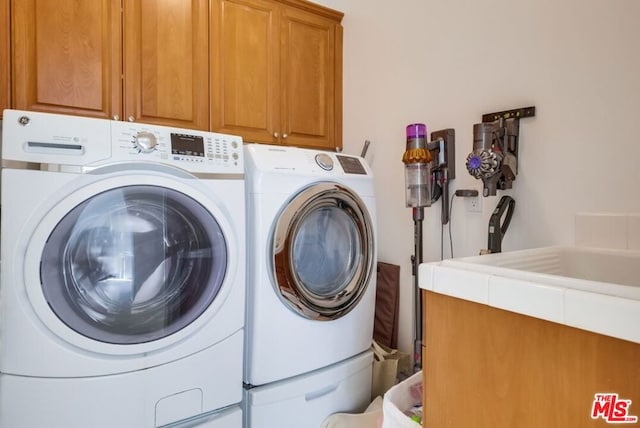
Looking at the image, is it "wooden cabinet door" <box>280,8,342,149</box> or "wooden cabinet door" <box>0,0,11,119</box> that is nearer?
"wooden cabinet door" <box>0,0,11,119</box>

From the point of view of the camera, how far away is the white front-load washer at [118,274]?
0.95 metres

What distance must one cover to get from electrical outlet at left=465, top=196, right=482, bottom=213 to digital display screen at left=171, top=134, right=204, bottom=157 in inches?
43.5

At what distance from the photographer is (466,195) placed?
152cm

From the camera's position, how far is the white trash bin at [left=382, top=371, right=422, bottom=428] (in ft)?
3.31

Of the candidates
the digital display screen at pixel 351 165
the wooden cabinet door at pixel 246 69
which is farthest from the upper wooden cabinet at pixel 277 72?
the digital display screen at pixel 351 165

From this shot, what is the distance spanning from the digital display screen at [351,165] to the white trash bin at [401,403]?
85cm

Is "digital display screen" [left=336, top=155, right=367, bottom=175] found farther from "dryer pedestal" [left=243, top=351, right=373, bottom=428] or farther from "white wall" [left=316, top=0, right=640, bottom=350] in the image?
"dryer pedestal" [left=243, top=351, right=373, bottom=428]

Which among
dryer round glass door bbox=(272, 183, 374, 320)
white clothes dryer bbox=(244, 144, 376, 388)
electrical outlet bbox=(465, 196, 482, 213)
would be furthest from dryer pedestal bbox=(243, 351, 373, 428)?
electrical outlet bbox=(465, 196, 482, 213)

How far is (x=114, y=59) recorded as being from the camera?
5.16 feet

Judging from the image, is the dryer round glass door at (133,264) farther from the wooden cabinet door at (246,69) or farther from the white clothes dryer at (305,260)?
the wooden cabinet door at (246,69)

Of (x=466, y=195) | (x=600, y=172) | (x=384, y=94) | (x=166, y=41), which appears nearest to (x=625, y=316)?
Answer: (x=600, y=172)

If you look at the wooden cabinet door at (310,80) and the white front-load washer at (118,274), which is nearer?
the white front-load washer at (118,274)

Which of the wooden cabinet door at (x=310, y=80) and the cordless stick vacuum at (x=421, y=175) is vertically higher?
the wooden cabinet door at (x=310, y=80)

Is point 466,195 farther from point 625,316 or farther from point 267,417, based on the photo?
point 267,417
